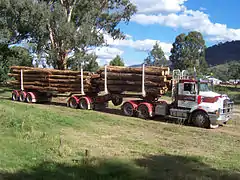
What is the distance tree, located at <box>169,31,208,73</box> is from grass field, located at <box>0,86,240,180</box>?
230ft

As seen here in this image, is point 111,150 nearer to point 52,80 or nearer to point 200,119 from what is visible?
point 200,119

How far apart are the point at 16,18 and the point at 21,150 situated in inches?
763

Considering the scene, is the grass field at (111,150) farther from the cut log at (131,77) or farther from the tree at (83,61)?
the tree at (83,61)

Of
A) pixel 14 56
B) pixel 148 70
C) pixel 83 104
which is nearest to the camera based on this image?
pixel 148 70

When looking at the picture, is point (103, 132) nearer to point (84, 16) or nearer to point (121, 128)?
point (121, 128)

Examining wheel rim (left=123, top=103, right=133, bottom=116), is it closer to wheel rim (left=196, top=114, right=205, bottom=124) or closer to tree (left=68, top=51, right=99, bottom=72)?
wheel rim (left=196, top=114, right=205, bottom=124)

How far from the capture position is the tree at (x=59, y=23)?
2473 cm

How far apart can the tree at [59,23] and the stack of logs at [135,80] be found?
8.16m

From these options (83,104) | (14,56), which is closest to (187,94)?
(83,104)

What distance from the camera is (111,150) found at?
930cm

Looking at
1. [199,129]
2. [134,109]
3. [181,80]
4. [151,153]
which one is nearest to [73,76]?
[134,109]

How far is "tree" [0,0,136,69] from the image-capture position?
974 inches

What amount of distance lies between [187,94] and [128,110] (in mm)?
3658

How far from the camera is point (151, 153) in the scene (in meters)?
9.36
